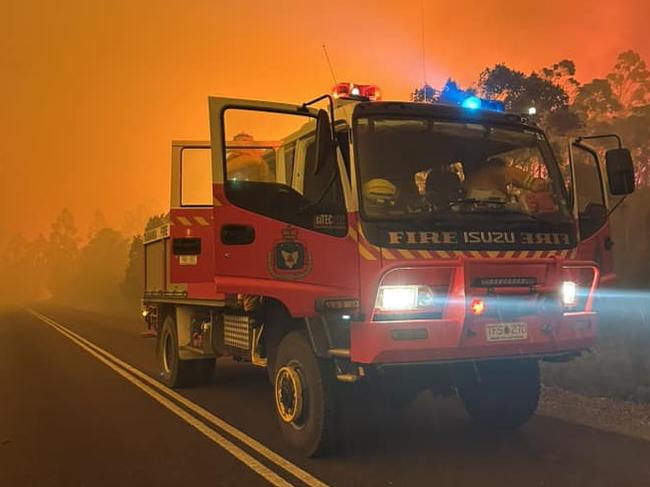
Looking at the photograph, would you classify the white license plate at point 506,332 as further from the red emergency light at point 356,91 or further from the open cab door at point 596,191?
the red emergency light at point 356,91

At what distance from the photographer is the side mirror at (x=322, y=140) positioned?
4.71 metres

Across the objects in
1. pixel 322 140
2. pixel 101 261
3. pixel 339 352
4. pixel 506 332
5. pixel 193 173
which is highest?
pixel 101 261

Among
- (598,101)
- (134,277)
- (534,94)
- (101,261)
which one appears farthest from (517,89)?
(101,261)

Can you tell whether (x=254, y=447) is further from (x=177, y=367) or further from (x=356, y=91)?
(x=177, y=367)

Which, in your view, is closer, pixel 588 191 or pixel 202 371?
pixel 588 191

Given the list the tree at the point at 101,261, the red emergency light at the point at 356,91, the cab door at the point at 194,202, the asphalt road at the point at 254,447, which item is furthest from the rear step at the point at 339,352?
the tree at the point at 101,261

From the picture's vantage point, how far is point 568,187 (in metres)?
5.61

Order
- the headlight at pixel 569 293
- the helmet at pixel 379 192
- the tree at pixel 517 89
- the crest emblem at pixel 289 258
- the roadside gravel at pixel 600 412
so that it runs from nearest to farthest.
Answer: the helmet at pixel 379 192
the crest emblem at pixel 289 258
the headlight at pixel 569 293
the roadside gravel at pixel 600 412
the tree at pixel 517 89

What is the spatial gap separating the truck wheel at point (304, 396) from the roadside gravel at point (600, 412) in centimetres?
288

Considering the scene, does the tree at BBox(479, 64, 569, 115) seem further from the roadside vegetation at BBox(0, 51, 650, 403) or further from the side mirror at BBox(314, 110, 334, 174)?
the side mirror at BBox(314, 110, 334, 174)

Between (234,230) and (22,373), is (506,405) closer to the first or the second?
(234,230)

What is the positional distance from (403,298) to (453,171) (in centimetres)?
122

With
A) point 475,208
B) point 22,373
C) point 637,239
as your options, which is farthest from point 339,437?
point 637,239

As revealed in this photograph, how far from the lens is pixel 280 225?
5191 mm
